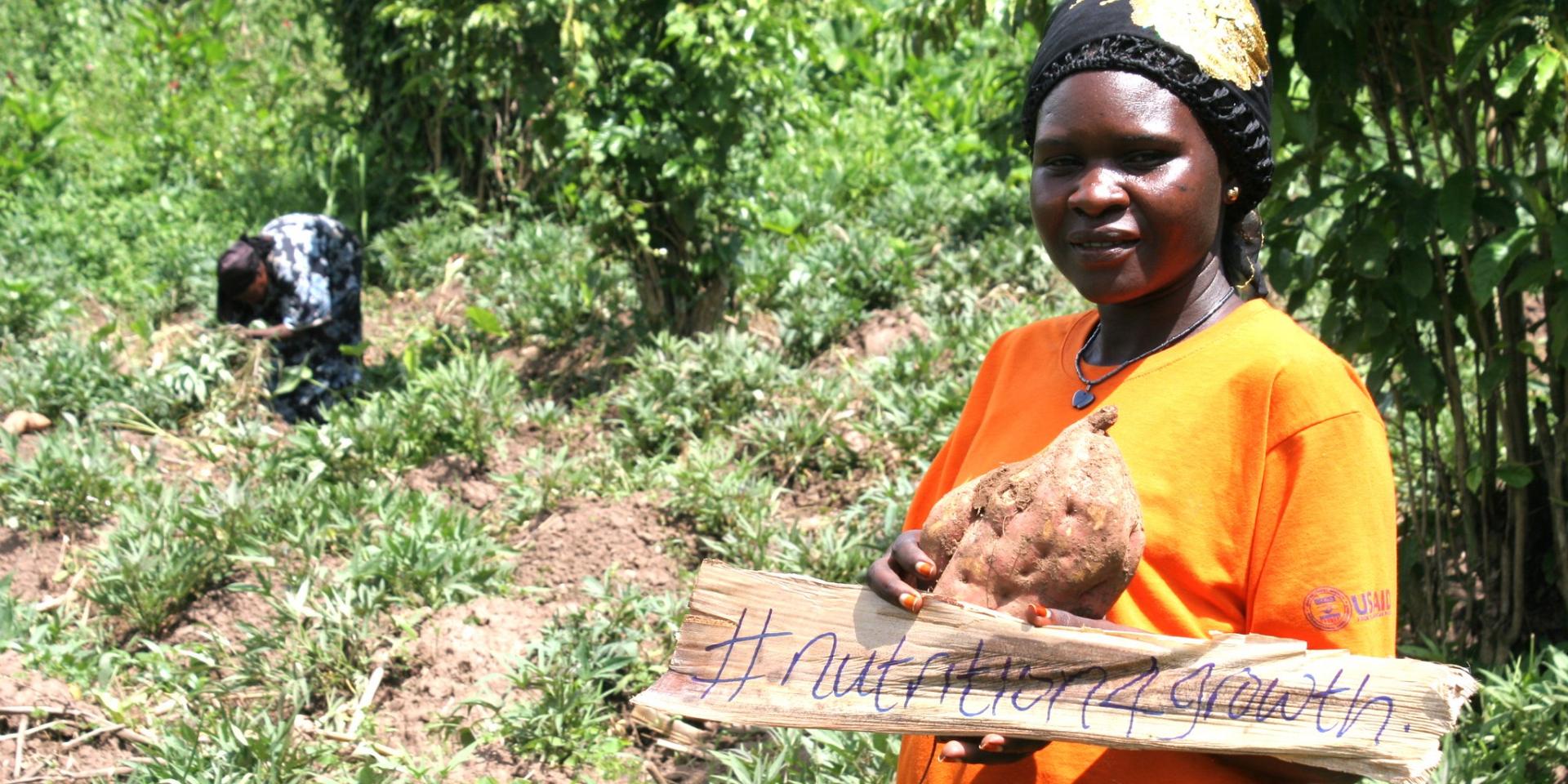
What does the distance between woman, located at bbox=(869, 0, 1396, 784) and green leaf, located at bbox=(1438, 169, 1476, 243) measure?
1.26m

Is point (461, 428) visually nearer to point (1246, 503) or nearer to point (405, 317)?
point (405, 317)

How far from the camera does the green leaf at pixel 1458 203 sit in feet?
8.93

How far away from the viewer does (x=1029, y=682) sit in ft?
4.65

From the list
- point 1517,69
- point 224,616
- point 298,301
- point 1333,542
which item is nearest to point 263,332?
point 298,301

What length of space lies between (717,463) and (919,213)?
8.43 ft

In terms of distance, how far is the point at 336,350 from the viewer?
630cm

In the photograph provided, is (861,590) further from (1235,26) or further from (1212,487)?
(1235,26)

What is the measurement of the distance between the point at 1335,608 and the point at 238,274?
5.65 meters

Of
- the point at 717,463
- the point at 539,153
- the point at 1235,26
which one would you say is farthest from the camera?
the point at 539,153

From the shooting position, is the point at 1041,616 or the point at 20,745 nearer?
the point at 1041,616

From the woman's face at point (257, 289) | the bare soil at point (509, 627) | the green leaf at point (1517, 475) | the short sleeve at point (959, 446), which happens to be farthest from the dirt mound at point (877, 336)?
the short sleeve at point (959, 446)

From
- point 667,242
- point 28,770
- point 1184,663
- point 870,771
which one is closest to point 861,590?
point 1184,663

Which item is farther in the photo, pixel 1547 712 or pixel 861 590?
pixel 1547 712

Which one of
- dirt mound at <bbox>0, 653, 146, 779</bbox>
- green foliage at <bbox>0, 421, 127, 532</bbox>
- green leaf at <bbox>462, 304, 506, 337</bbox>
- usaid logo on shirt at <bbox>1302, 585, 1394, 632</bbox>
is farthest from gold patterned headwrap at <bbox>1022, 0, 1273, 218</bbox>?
green leaf at <bbox>462, 304, 506, 337</bbox>
